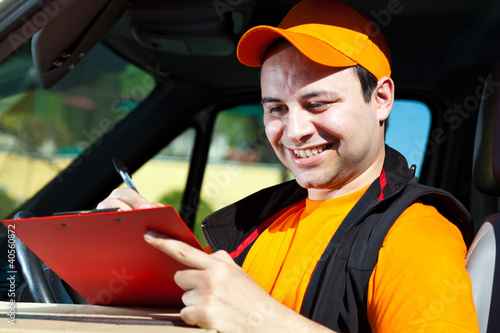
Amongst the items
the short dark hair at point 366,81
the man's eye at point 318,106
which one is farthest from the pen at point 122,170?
the short dark hair at point 366,81

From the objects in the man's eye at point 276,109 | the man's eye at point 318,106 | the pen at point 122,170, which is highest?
the man's eye at point 276,109

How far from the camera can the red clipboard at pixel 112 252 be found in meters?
1.04

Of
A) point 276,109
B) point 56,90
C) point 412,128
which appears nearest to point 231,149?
point 56,90

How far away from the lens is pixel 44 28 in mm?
1495

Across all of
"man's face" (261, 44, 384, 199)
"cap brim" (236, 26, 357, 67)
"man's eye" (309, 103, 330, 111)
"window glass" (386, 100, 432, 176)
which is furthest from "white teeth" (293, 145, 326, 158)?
"window glass" (386, 100, 432, 176)

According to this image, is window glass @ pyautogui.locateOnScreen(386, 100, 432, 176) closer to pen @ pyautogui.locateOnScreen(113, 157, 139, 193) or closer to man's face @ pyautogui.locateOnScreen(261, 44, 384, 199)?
man's face @ pyautogui.locateOnScreen(261, 44, 384, 199)

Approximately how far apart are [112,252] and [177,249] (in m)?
0.15

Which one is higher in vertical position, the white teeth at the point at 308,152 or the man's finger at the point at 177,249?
the white teeth at the point at 308,152

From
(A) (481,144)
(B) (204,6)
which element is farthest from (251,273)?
(B) (204,6)

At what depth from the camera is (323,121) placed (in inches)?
58.4

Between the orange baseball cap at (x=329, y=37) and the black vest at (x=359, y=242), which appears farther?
the orange baseball cap at (x=329, y=37)

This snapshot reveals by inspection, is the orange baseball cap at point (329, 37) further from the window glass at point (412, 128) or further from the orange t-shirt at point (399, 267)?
the window glass at point (412, 128)

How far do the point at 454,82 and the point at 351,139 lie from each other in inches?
49.2

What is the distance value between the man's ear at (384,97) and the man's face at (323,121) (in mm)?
25
